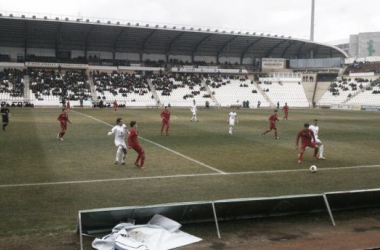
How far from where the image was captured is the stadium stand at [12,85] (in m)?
61.0

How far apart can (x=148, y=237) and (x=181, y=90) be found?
6750 cm

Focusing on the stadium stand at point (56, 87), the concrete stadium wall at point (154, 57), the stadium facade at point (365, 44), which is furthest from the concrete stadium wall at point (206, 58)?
the stadium facade at point (365, 44)

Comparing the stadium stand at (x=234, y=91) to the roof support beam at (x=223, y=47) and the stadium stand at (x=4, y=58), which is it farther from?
the stadium stand at (x=4, y=58)

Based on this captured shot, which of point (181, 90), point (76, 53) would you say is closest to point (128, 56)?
point (76, 53)

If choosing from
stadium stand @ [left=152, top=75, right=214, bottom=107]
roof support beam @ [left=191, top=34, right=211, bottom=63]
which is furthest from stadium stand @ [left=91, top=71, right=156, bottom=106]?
roof support beam @ [left=191, top=34, right=211, bottom=63]

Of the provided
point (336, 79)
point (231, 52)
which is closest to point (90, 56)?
point (231, 52)

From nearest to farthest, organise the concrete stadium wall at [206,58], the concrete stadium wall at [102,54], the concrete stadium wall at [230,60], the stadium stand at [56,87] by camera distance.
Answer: the stadium stand at [56,87]
the concrete stadium wall at [102,54]
the concrete stadium wall at [206,58]
the concrete stadium wall at [230,60]

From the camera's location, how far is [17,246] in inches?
288

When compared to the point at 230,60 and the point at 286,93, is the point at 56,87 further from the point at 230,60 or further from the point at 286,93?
the point at 286,93

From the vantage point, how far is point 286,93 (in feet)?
261

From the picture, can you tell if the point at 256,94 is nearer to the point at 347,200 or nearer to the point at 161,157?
the point at 161,157

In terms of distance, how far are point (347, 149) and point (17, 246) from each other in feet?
57.2

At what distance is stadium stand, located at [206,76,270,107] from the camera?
7388cm

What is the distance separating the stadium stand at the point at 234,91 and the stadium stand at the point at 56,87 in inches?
931
